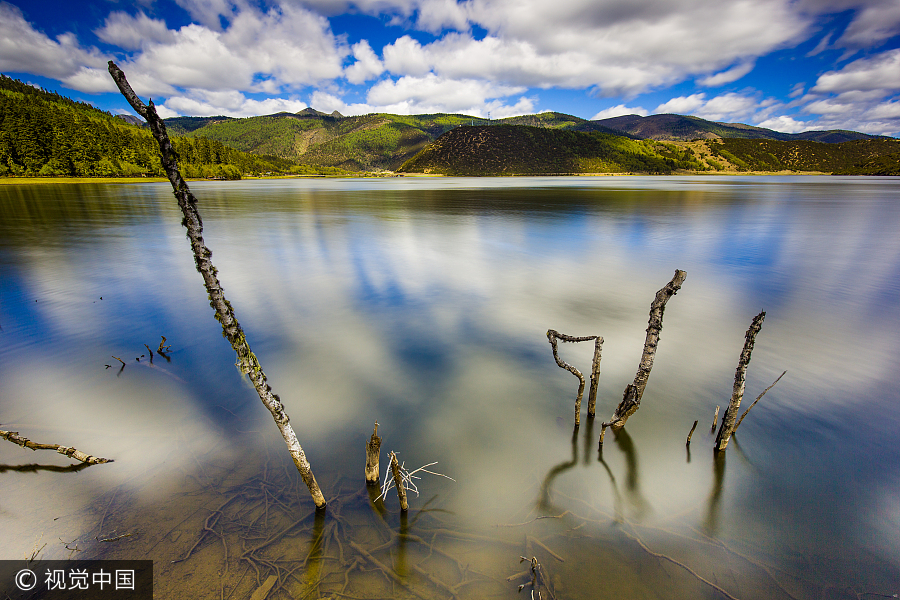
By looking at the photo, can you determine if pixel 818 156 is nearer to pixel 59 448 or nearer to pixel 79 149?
pixel 59 448

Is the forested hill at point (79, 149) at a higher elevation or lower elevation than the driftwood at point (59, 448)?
higher

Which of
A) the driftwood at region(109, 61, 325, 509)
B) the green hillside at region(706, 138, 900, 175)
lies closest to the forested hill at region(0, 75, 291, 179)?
the driftwood at region(109, 61, 325, 509)

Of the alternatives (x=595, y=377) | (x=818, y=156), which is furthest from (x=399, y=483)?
(x=818, y=156)

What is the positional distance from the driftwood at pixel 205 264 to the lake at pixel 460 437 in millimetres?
1390

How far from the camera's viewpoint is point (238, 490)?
5.56 metres

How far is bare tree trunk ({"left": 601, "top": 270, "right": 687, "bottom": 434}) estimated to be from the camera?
18.8 ft

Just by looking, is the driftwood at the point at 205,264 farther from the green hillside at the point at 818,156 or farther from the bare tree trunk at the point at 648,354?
the green hillside at the point at 818,156

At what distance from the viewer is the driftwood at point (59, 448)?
213 inches

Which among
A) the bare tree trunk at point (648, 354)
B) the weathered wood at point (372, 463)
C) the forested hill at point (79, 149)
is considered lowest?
the weathered wood at point (372, 463)

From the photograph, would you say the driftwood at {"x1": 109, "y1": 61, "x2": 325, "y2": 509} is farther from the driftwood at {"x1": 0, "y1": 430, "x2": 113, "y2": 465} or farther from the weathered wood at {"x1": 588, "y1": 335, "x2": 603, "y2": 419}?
the weathered wood at {"x1": 588, "y1": 335, "x2": 603, "y2": 419}

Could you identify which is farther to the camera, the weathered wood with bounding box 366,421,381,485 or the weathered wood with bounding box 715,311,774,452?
the weathered wood with bounding box 715,311,774,452

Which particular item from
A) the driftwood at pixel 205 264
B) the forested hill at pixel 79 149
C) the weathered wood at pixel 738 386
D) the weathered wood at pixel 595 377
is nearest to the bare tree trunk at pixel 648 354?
the weathered wood at pixel 595 377

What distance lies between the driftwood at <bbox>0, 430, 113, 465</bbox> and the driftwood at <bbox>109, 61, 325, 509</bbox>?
3822mm

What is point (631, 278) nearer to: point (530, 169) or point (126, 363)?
point (126, 363)
